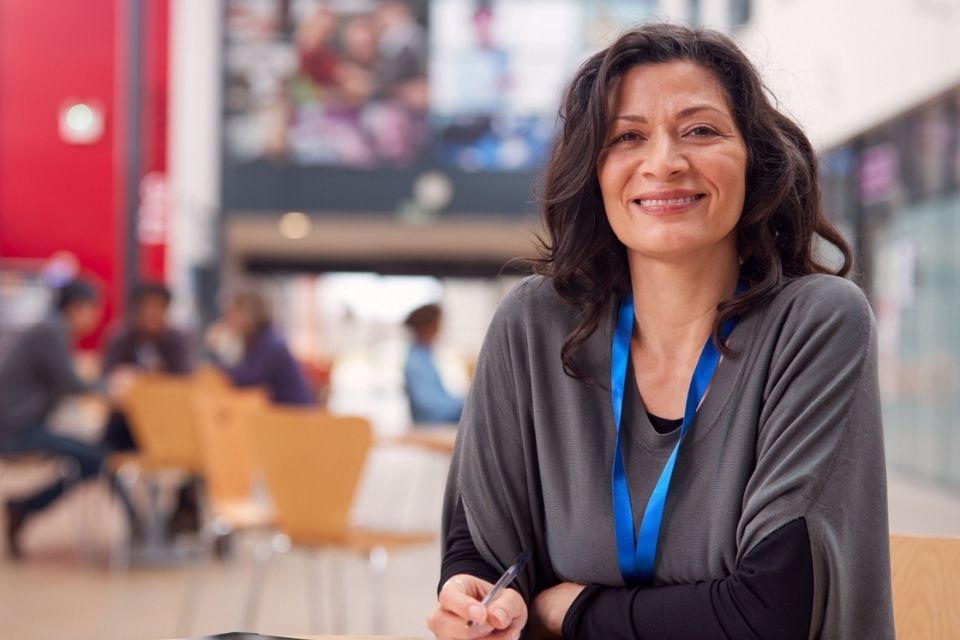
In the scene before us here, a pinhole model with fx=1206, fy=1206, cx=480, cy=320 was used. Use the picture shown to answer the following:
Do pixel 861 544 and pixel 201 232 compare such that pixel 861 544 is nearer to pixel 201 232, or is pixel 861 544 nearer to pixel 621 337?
pixel 621 337

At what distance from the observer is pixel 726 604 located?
1.44 m

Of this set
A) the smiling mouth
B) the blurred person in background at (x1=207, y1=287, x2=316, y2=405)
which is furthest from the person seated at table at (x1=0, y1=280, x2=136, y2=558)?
the smiling mouth

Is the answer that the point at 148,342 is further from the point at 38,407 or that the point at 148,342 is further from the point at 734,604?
the point at 734,604

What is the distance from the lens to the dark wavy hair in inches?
63.9

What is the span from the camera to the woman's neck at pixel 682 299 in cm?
164

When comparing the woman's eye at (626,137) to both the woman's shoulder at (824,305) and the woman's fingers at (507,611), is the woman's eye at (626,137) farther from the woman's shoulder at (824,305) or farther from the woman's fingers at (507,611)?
the woman's fingers at (507,611)

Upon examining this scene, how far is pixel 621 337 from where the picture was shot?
5.39 ft

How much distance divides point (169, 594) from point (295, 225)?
1387cm

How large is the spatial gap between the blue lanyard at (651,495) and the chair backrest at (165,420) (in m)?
4.35

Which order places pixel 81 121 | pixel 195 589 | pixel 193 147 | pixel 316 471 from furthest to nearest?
pixel 193 147 < pixel 81 121 < pixel 195 589 < pixel 316 471

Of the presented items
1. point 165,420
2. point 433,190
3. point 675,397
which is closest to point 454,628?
point 675,397

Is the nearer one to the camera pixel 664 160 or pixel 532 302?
pixel 664 160

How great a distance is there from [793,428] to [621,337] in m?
0.28

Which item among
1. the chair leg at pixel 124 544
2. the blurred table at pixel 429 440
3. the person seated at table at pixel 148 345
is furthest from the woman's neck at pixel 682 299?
the person seated at table at pixel 148 345
